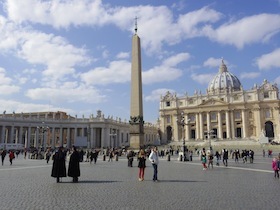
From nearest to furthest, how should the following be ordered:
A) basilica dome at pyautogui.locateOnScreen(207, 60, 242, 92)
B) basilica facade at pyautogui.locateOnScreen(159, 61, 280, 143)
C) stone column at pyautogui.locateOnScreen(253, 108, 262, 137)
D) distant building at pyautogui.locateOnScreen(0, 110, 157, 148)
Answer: distant building at pyautogui.locateOnScreen(0, 110, 157, 148) → stone column at pyautogui.locateOnScreen(253, 108, 262, 137) → basilica facade at pyautogui.locateOnScreen(159, 61, 280, 143) → basilica dome at pyautogui.locateOnScreen(207, 60, 242, 92)

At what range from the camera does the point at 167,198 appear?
6.86m

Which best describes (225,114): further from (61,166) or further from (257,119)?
(61,166)

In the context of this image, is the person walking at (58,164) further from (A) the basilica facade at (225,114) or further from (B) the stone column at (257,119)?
(B) the stone column at (257,119)

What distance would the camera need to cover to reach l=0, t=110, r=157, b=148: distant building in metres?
60.4

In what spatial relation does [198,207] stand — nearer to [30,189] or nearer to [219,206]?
[219,206]

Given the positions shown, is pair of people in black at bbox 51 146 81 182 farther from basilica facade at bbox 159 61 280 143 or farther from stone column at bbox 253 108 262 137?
stone column at bbox 253 108 262 137

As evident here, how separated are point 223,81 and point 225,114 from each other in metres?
27.2

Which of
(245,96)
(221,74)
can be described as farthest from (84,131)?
(221,74)

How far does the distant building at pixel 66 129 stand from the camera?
198 ft

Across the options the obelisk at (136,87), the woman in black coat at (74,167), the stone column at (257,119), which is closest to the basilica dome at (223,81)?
the stone column at (257,119)

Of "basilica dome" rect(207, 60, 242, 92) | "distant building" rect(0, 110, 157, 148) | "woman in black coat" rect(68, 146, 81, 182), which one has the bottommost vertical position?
"woman in black coat" rect(68, 146, 81, 182)

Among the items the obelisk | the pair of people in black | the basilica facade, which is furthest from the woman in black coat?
the basilica facade

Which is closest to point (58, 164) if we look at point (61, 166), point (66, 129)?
point (61, 166)

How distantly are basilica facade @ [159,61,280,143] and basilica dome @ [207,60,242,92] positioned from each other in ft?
62.2
